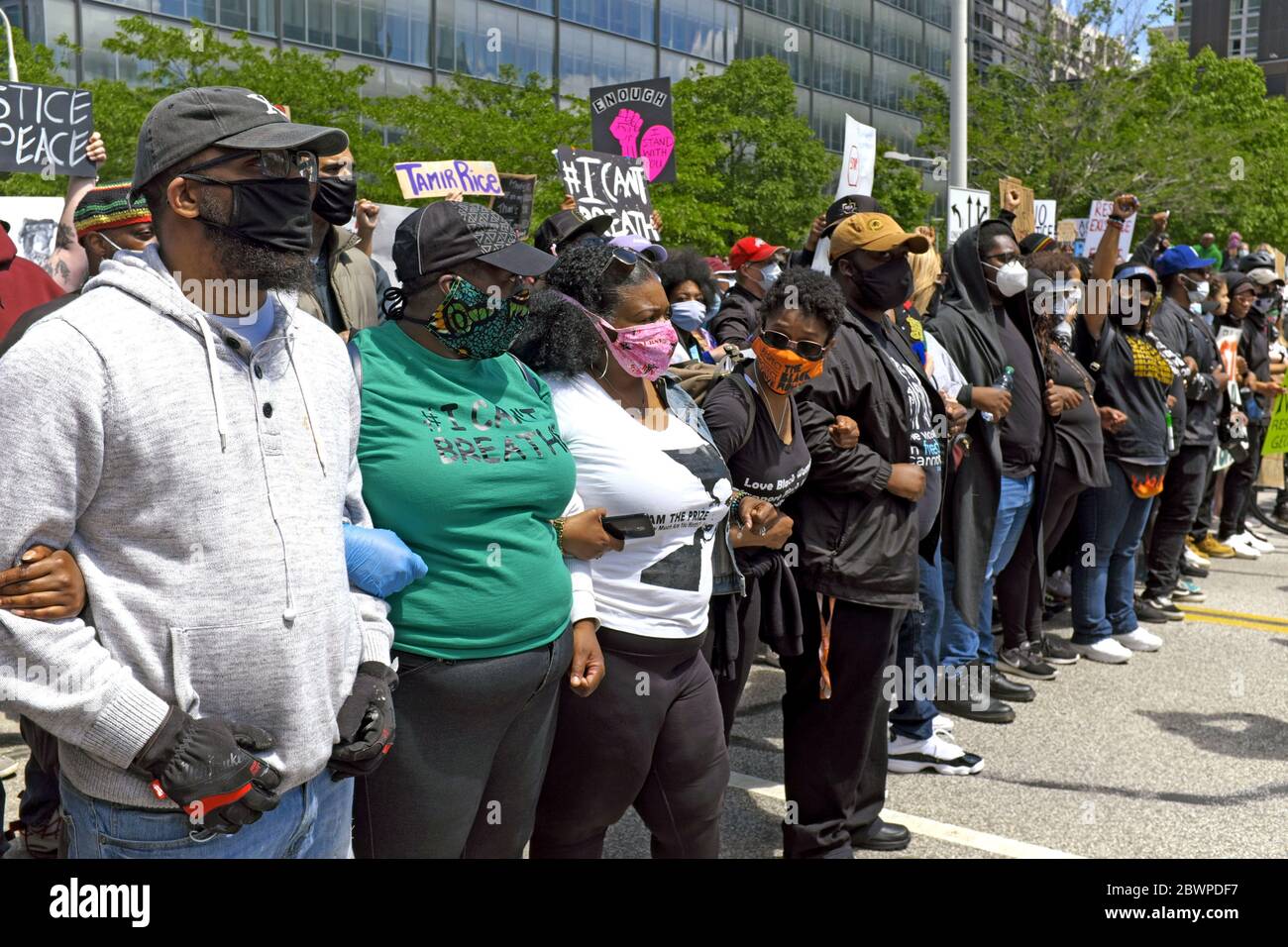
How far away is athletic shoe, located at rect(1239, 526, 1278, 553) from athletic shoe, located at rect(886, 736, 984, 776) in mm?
6850

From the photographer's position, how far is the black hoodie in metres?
5.77

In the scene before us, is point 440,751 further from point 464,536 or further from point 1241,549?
point 1241,549

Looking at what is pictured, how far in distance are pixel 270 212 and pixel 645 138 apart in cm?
761

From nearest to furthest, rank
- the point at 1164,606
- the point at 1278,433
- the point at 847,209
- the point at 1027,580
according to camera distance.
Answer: the point at 847,209 < the point at 1027,580 < the point at 1164,606 < the point at 1278,433

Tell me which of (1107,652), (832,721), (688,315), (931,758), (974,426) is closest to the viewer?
(832,721)

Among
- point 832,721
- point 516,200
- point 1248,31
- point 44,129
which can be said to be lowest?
point 832,721

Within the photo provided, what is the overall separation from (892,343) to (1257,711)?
3.17 m

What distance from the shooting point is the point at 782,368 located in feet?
13.0

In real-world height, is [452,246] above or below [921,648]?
above

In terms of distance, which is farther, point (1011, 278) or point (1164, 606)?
point (1164, 606)

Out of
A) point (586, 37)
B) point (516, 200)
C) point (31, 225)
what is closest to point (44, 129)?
point (31, 225)

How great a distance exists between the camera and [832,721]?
13.9 ft

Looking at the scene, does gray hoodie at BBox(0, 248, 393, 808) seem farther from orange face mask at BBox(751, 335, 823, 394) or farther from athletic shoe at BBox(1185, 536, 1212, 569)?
athletic shoe at BBox(1185, 536, 1212, 569)

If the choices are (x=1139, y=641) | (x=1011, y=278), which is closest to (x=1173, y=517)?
(x=1139, y=641)
